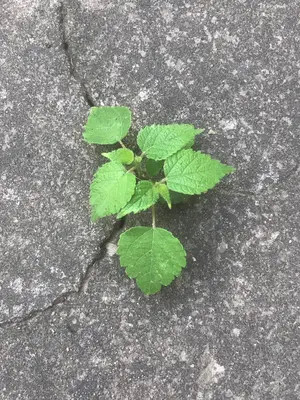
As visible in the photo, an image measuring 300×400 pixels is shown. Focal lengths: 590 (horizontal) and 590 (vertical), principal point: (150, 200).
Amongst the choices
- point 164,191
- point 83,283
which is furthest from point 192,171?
point 83,283

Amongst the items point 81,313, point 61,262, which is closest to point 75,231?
point 61,262

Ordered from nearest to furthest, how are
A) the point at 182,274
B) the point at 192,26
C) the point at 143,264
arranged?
the point at 143,264 < the point at 182,274 < the point at 192,26

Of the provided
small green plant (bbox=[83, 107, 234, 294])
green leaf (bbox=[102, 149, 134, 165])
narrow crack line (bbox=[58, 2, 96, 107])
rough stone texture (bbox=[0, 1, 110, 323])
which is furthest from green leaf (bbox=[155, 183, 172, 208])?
narrow crack line (bbox=[58, 2, 96, 107])

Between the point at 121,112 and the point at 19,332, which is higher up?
the point at 121,112

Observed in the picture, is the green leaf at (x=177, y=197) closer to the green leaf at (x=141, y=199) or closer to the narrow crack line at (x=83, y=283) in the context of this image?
→ the green leaf at (x=141, y=199)

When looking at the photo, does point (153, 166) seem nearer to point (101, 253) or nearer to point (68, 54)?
point (101, 253)

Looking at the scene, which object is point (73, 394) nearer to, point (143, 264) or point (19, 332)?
point (19, 332)
